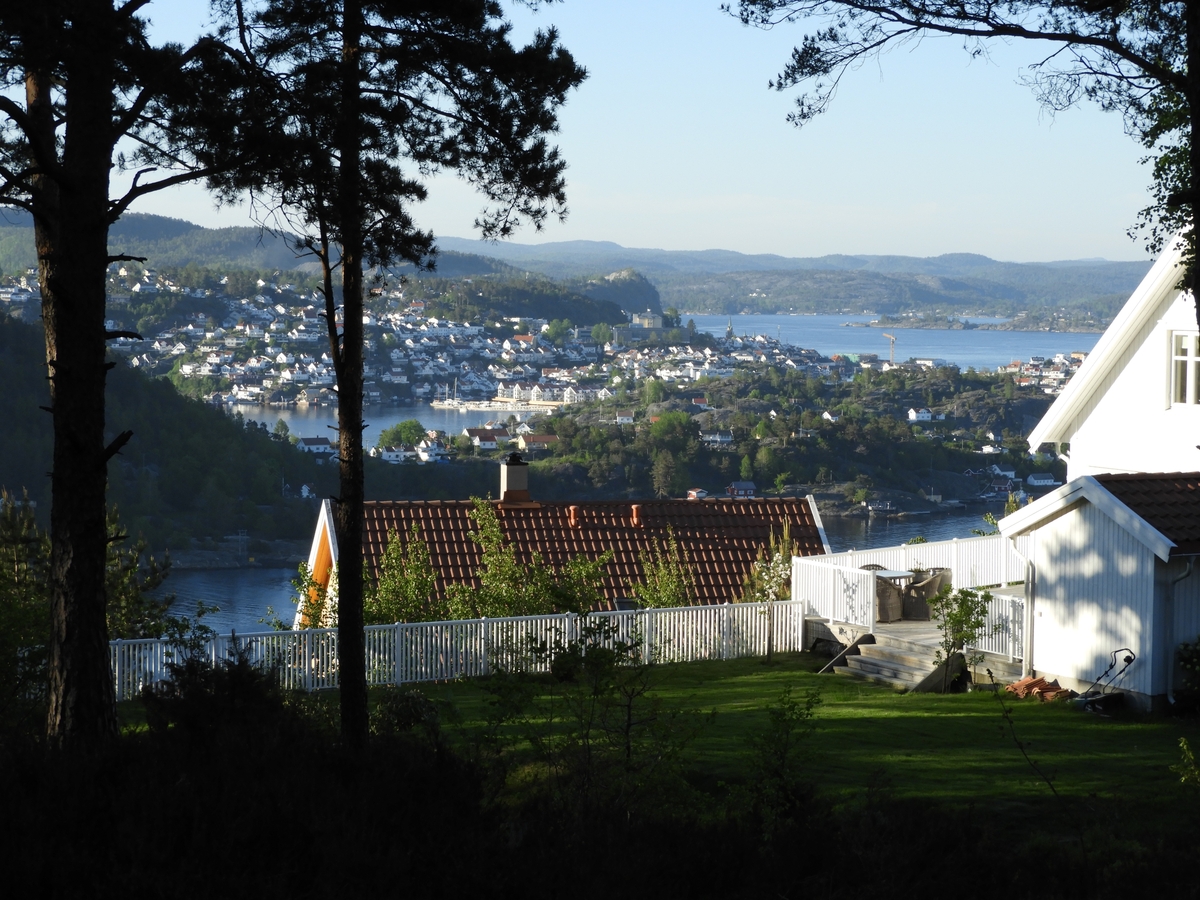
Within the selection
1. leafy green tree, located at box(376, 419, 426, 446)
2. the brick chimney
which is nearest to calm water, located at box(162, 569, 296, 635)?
leafy green tree, located at box(376, 419, 426, 446)

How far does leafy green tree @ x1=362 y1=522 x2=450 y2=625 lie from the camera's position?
19016 mm

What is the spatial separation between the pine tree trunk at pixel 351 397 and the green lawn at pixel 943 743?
231 centimetres

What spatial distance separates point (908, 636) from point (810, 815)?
1144cm

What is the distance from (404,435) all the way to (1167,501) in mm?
84045

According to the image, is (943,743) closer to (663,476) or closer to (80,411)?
(80,411)

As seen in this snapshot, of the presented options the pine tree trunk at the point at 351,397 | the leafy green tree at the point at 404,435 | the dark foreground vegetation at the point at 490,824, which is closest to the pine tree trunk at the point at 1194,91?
the dark foreground vegetation at the point at 490,824

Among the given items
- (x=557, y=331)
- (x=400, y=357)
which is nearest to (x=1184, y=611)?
(x=400, y=357)

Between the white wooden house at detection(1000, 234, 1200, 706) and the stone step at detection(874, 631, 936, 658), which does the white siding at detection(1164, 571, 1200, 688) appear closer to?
the white wooden house at detection(1000, 234, 1200, 706)

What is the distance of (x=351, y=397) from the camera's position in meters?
10.5

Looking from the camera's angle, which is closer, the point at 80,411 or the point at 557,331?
the point at 80,411

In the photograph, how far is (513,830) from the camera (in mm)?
6129

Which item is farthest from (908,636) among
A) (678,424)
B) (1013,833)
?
(678,424)

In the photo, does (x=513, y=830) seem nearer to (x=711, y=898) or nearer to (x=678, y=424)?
(x=711, y=898)

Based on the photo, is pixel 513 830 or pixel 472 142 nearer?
pixel 513 830
